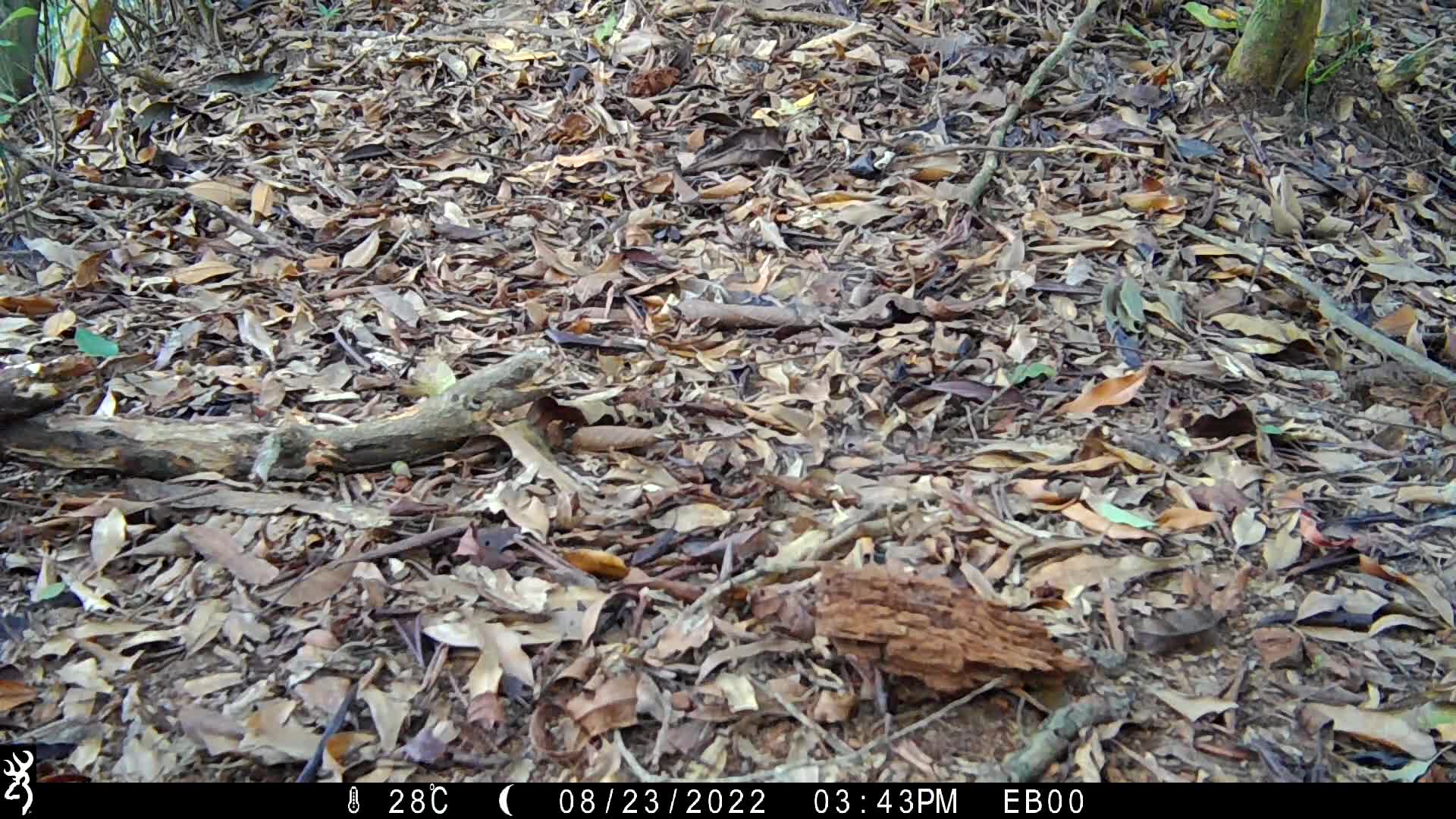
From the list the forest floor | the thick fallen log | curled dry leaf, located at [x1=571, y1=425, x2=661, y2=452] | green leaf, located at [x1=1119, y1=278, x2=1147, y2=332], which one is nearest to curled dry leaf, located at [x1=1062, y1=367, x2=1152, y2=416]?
the forest floor

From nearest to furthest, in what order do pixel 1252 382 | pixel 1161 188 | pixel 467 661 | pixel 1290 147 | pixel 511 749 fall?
pixel 511 749 < pixel 467 661 < pixel 1252 382 < pixel 1161 188 < pixel 1290 147

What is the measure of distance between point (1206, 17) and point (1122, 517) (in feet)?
9.73

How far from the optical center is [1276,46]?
13.5ft

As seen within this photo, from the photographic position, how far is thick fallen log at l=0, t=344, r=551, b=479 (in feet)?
8.72

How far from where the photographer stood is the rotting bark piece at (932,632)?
2.06 metres

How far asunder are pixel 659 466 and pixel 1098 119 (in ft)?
7.85

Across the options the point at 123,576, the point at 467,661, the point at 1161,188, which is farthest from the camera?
the point at 1161,188

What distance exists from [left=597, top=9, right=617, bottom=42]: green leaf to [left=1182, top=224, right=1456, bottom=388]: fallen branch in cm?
243

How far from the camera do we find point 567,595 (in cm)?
235

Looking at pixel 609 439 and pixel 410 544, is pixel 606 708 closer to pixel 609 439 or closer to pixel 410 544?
pixel 410 544

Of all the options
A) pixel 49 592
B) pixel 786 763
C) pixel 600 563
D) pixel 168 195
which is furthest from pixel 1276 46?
pixel 49 592

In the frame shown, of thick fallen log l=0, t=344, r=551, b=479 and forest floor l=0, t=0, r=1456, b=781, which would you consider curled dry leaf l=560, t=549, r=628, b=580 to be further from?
thick fallen log l=0, t=344, r=551, b=479

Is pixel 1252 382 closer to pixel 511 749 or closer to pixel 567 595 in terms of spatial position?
pixel 567 595

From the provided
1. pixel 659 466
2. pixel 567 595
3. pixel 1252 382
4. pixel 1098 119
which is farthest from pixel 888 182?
pixel 567 595
